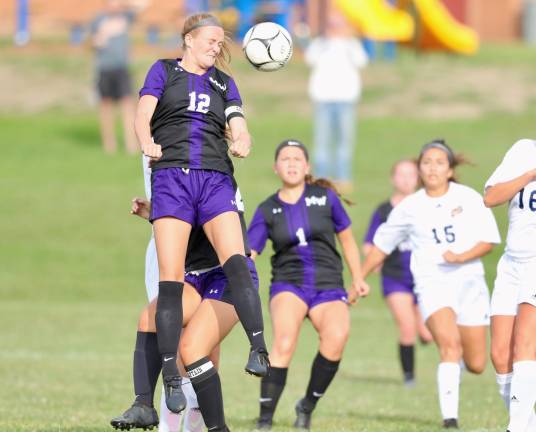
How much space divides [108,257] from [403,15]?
51.9ft

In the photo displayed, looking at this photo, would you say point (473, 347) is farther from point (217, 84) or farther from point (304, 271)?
point (217, 84)

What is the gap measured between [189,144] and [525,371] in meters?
2.36

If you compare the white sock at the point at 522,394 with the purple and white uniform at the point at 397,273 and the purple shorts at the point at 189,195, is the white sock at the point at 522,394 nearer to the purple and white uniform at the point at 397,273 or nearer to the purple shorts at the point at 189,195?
the purple shorts at the point at 189,195

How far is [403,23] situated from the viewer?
32594 millimetres

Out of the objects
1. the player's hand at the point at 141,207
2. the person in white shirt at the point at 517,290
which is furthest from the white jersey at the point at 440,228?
the player's hand at the point at 141,207

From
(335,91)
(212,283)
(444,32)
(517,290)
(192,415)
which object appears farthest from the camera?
(444,32)

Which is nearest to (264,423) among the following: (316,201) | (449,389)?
(449,389)

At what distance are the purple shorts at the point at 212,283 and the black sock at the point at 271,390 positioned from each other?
2.05 meters

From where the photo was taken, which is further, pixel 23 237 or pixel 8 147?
pixel 8 147

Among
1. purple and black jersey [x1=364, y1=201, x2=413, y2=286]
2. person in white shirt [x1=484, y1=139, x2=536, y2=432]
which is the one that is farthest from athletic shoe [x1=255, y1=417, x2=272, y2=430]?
purple and black jersey [x1=364, y1=201, x2=413, y2=286]

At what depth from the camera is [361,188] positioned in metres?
22.0

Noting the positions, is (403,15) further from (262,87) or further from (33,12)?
(33,12)

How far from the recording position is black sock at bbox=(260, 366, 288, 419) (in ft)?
30.0

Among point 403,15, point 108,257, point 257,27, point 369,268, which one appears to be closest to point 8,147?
point 108,257
